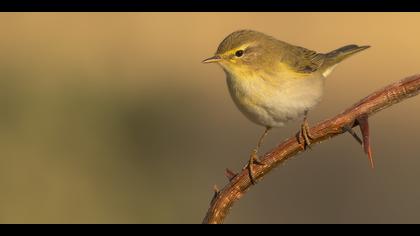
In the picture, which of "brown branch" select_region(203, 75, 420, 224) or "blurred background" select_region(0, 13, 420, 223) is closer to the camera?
"brown branch" select_region(203, 75, 420, 224)

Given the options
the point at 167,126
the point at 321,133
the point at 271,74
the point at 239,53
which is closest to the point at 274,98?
the point at 271,74

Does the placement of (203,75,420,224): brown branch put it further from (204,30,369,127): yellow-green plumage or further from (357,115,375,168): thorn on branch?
(204,30,369,127): yellow-green plumage

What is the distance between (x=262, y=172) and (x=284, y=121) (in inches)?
76.8

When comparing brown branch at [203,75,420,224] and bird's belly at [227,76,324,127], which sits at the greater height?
bird's belly at [227,76,324,127]

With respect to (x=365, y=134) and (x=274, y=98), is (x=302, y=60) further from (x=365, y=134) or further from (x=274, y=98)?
(x=365, y=134)

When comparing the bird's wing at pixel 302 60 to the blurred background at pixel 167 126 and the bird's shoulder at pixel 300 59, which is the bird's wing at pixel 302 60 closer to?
the bird's shoulder at pixel 300 59

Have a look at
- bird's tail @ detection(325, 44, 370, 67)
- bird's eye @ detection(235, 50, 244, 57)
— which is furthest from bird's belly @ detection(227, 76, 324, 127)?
bird's tail @ detection(325, 44, 370, 67)

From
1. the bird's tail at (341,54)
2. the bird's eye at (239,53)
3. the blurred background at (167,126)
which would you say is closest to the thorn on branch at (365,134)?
the bird's tail at (341,54)

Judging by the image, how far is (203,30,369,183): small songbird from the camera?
4.22 m

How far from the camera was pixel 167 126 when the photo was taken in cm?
1148

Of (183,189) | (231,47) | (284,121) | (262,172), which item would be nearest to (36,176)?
(183,189)

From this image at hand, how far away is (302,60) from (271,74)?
0.42 m

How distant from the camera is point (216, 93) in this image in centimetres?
1295

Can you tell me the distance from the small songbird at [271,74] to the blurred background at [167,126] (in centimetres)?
322
